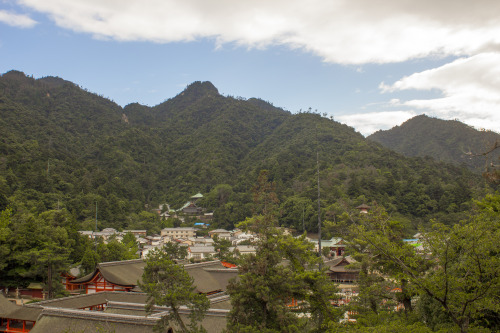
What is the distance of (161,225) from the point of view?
69.1 m

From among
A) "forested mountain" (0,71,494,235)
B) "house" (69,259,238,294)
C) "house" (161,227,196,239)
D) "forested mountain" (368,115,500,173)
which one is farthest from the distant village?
"forested mountain" (368,115,500,173)

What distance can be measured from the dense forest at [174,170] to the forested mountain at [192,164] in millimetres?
251

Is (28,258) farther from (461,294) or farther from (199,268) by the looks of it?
(461,294)

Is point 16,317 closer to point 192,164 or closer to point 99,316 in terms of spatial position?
point 99,316

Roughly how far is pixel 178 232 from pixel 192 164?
3472cm

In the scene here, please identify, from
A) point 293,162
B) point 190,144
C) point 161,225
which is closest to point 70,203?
point 161,225

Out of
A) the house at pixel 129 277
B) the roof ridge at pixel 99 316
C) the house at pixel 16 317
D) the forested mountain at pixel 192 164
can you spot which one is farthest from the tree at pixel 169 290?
the forested mountain at pixel 192 164

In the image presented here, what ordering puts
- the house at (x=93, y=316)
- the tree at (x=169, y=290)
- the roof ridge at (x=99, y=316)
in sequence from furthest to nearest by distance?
the house at (x=93, y=316) → the roof ridge at (x=99, y=316) → the tree at (x=169, y=290)

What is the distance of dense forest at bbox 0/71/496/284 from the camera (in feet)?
158

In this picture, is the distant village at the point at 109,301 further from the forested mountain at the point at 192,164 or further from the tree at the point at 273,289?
the forested mountain at the point at 192,164

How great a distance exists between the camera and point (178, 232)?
65.1 m

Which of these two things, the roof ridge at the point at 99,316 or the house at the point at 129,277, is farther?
the house at the point at 129,277

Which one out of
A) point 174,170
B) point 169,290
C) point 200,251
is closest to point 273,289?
point 169,290

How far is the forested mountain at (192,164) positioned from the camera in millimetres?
56312
